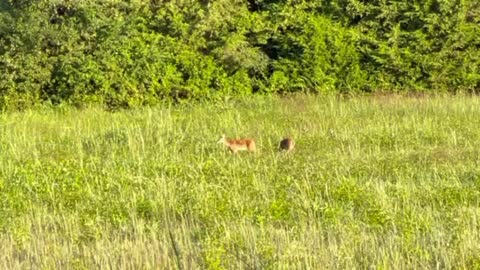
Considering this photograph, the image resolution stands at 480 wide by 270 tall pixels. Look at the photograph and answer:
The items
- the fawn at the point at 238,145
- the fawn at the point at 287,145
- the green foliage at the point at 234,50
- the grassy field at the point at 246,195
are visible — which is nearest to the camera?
the grassy field at the point at 246,195

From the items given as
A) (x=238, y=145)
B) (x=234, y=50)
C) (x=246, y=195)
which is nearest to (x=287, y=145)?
(x=238, y=145)

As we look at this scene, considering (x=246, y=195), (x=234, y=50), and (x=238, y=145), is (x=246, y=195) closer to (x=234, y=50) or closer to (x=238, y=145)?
(x=238, y=145)

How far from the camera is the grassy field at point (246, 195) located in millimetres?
4922

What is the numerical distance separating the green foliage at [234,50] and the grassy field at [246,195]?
12.8 feet

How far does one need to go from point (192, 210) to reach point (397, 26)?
11.5 meters

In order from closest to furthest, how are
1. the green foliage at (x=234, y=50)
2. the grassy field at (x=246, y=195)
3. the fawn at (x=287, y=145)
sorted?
the grassy field at (x=246, y=195) → the fawn at (x=287, y=145) → the green foliage at (x=234, y=50)

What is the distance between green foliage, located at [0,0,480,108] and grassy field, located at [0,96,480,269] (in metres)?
3.90

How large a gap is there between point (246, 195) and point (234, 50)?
10030mm

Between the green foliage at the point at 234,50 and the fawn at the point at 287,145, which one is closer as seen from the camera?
the fawn at the point at 287,145

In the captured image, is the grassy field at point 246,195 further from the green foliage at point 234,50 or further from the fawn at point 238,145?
the green foliage at point 234,50

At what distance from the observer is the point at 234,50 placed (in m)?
16.6

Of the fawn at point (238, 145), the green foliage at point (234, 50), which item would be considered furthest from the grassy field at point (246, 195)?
the green foliage at point (234, 50)

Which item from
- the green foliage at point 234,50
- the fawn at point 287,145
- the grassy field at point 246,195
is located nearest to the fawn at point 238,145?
the grassy field at point 246,195

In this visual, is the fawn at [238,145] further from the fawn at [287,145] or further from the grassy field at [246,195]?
the fawn at [287,145]
